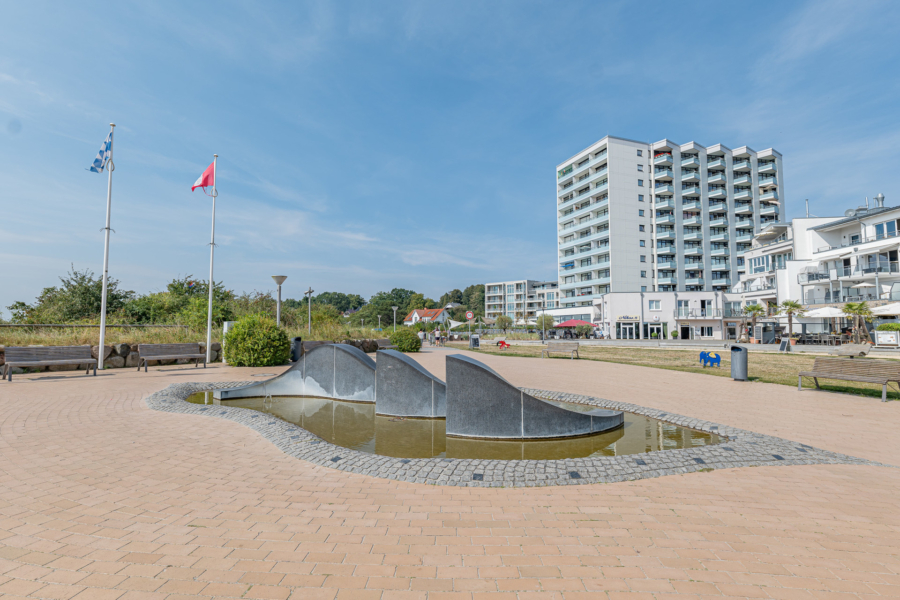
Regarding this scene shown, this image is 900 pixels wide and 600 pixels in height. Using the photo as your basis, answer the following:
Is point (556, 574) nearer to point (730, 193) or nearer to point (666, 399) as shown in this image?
point (666, 399)

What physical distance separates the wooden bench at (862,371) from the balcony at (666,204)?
64.7 meters

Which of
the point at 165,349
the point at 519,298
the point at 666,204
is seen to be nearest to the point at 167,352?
the point at 165,349

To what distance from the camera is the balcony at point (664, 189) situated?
67375 mm

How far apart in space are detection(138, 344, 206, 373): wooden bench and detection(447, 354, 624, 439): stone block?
1235cm

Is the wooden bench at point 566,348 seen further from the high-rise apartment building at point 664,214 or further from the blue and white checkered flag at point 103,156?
the high-rise apartment building at point 664,214

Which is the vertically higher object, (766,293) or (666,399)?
(766,293)

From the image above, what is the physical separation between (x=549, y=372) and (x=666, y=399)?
552 centimetres

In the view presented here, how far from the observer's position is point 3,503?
12.1 ft

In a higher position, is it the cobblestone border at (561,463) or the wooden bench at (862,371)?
the wooden bench at (862,371)

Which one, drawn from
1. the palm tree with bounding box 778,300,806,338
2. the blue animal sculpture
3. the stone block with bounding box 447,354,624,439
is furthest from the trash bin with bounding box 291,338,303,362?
the palm tree with bounding box 778,300,806,338

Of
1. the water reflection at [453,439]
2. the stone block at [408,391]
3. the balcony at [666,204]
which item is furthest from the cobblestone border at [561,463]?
the balcony at [666,204]

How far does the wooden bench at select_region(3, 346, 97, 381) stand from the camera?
455 inches

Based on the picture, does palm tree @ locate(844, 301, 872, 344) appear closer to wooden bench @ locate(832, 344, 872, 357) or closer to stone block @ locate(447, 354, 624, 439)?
wooden bench @ locate(832, 344, 872, 357)

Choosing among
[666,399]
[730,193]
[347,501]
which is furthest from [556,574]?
[730,193]
